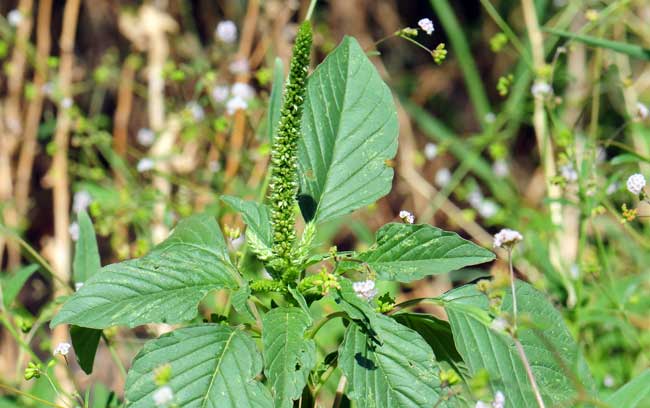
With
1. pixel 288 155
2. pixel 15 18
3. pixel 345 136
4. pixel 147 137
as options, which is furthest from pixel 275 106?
pixel 15 18

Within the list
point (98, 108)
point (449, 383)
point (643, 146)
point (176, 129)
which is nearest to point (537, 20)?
point (643, 146)

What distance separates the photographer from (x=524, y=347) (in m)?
1.14

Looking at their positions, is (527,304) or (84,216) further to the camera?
(84,216)

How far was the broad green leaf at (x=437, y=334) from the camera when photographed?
3.93 ft

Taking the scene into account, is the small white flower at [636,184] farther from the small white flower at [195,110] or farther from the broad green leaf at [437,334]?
the small white flower at [195,110]

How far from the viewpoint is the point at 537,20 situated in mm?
2629

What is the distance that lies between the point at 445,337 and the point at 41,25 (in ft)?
7.00

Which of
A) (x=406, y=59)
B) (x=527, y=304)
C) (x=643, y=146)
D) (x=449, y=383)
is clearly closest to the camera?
(x=449, y=383)

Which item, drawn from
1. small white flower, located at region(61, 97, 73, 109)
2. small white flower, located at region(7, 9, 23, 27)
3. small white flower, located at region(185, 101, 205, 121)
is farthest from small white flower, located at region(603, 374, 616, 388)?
small white flower, located at region(7, 9, 23, 27)

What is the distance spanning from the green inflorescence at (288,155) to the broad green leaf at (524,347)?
0.81 ft

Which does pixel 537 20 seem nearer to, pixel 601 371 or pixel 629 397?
pixel 601 371

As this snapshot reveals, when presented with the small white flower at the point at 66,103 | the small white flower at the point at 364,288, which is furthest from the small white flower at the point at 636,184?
the small white flower at the point at 66,103

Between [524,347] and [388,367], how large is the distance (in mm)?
207

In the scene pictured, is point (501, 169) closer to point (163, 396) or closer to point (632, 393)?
point (632, 393)
